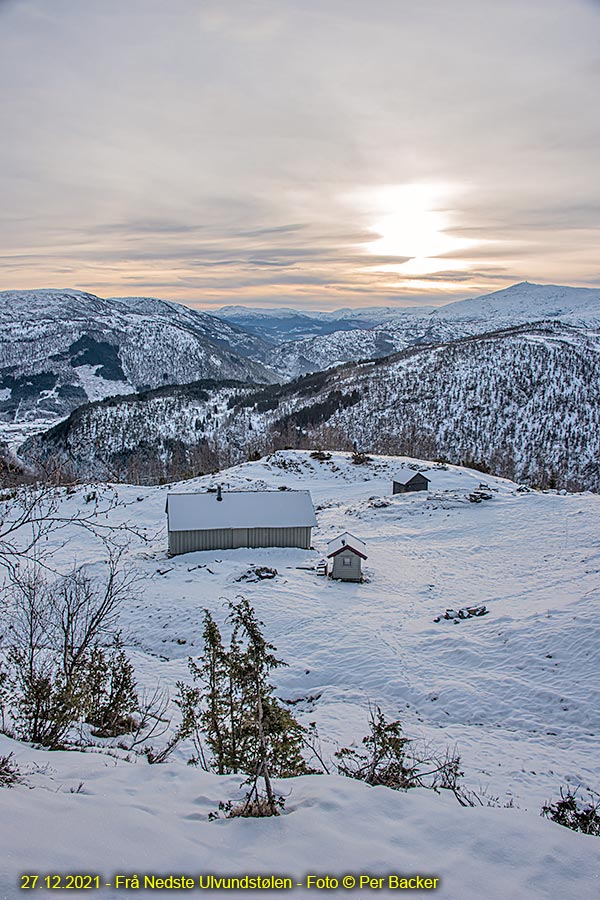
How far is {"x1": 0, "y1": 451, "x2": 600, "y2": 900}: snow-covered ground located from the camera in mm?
4844

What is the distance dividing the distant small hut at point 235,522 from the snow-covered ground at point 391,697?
1169 millimetres

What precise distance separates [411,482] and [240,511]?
21867 mm

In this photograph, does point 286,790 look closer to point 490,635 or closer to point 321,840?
point 321,840

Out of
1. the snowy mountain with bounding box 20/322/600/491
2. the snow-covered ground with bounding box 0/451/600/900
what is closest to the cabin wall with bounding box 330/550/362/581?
the snow-covered ground with bounding box 0/451/600/900

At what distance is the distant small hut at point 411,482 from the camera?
161 ft

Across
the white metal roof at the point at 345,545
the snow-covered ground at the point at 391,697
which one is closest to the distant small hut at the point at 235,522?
the snow-covered ground at the point at 391,697

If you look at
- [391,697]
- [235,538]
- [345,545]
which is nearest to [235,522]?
[235,538]

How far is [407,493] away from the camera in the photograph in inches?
1933

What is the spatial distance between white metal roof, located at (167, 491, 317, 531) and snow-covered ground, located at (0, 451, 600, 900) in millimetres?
2191

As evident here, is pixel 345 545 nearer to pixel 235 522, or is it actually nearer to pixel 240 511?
pixel 235 522

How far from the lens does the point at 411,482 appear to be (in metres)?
49.2

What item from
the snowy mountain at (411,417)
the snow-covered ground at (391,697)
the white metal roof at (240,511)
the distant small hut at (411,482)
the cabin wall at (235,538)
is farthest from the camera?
the snowy mountain at (411,417)

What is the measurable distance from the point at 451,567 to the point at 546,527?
10.2 meters

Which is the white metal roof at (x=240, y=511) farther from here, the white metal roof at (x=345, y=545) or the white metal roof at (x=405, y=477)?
the white metal roof at (x=405, y=477)
